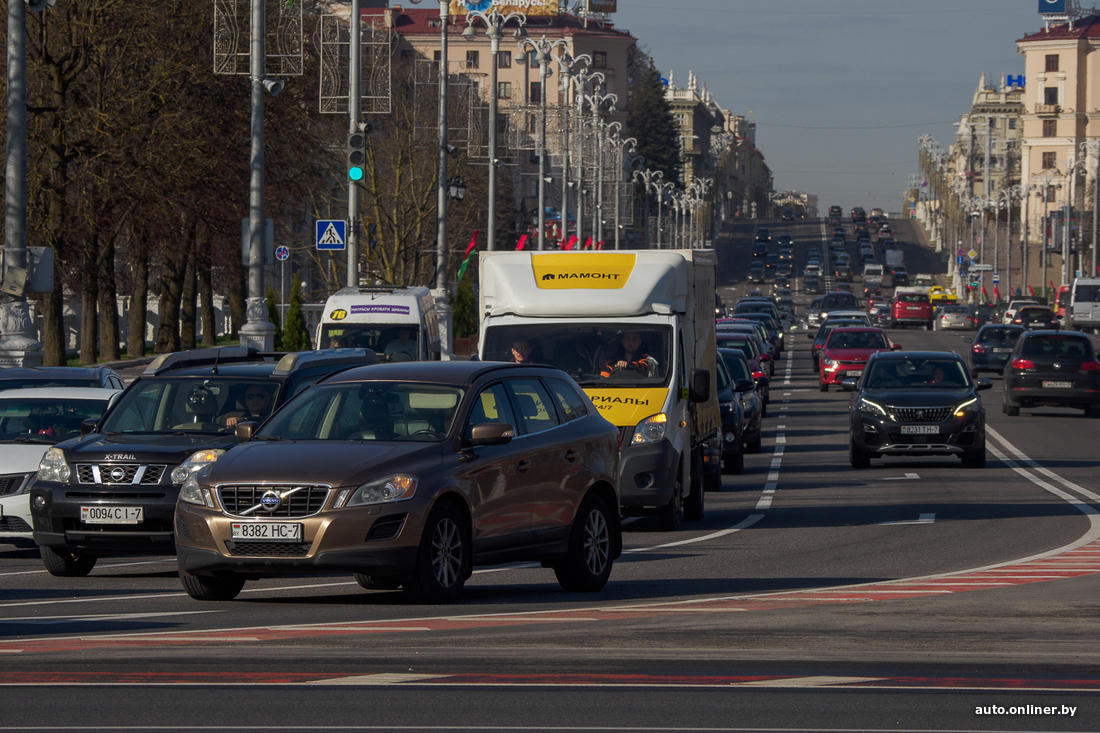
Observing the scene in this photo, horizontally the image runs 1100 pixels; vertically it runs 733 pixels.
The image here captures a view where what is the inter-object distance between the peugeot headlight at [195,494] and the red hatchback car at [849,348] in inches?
1321

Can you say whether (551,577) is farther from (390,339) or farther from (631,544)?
(390,339)

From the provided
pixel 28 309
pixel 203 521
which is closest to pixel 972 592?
pixel 203 521

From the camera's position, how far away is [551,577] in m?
12.9

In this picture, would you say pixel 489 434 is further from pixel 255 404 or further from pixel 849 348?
pixel 849 348

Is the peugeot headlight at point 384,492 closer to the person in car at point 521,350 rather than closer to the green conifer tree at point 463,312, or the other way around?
the person in car at point 521,350

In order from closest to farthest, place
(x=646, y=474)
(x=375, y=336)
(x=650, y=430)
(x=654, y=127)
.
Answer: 1. (x=646, y=474)
2. (x=650, y=430)
3. (x=375, y=336)
4. (x=654, y=127)

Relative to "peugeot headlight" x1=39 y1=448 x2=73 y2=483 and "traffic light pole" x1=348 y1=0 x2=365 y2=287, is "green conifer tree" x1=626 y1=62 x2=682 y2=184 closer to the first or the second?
"traffic light pole" x1=348 y1=0 x2=365 y2=287

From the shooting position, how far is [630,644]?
9.16 meters

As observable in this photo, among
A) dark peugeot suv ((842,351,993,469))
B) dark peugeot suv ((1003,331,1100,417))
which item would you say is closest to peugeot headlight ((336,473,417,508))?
dark peugeot suv ((842,351,993,469))

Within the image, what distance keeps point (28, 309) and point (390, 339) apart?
11.0 meters

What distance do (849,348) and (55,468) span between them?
1301 inches

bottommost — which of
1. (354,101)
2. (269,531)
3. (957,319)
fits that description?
(957,319)

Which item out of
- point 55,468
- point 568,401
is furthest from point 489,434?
point 55,468

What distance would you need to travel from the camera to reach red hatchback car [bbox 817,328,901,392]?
42.9 m
